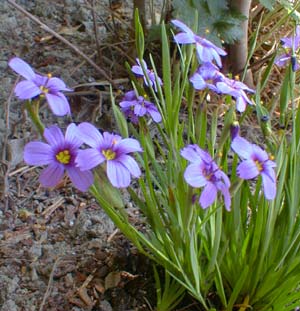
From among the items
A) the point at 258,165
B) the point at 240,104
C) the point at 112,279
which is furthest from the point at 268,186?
the point at 112,279

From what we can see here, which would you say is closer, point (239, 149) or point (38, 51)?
point (239, 149)

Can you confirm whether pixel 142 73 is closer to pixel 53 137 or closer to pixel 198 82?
pixel 198 82

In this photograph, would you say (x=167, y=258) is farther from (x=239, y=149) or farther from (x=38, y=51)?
(x=38, y=51)

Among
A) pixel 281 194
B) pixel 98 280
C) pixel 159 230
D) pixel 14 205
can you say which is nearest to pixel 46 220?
pixel 14 205

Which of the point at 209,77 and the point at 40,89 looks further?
the point at 209,77

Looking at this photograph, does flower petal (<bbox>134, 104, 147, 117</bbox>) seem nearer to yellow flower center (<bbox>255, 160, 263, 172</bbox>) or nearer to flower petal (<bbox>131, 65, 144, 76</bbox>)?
flower petal (<bbox>131, 65, 144, 76</bbox>)

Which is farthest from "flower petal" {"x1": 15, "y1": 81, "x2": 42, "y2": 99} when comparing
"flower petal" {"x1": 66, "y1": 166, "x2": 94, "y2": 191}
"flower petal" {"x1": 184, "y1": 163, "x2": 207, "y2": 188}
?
"flower petal" {"x1": 184, "y1": 163, "x2": 207, "y2": 188}

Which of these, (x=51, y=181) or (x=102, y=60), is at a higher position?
(x=51, y=181)
